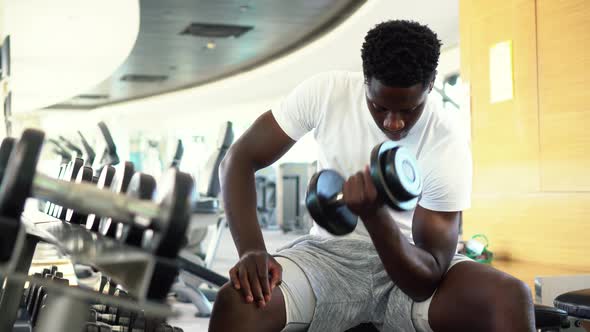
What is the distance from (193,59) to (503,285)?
1226 cm

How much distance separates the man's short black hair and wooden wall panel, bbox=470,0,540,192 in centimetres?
199

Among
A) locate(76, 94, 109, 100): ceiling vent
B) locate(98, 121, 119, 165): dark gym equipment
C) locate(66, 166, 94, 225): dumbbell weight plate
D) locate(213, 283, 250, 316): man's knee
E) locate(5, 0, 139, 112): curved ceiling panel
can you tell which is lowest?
locate(213, 283, 250, 316): man's knee

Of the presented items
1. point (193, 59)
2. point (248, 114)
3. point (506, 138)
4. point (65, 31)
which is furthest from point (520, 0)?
point (248, 114)

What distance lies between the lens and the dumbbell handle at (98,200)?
630 mm

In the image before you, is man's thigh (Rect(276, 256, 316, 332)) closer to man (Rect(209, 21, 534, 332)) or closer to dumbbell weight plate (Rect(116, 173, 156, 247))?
man (Rect(209, 21, 534, 332))

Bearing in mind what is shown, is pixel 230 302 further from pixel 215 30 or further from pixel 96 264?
pixel 215 30

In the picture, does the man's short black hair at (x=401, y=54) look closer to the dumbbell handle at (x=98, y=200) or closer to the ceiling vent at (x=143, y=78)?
the dumbbell handle at (x=98, y=200)

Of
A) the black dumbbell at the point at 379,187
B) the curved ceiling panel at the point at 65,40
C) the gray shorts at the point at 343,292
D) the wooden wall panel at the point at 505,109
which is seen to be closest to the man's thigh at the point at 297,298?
the gray shorts at the point at 343,292

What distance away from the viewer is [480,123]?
369cm

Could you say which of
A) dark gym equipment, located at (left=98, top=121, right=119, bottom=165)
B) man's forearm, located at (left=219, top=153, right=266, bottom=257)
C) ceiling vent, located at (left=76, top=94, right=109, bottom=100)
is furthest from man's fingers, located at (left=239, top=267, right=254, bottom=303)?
ceiling vent, located at (left=76, top=94, right=109, bottom=100)

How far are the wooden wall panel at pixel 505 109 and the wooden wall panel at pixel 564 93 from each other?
0.18ft

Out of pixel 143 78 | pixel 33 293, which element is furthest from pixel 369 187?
pixel 143 78

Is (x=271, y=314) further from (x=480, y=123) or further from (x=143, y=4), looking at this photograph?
(x=143, y=4)

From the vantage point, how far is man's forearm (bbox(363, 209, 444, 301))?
125 centimetres
